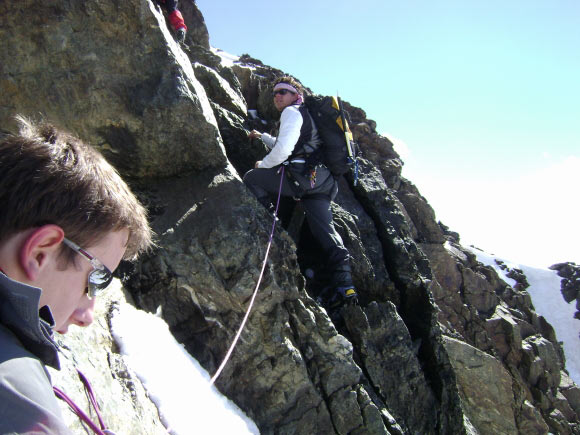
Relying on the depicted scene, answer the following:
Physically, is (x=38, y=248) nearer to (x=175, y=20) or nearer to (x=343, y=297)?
(x=343, y=297)

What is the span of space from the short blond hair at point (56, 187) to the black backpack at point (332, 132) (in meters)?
6.47

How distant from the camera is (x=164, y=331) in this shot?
5211 mm

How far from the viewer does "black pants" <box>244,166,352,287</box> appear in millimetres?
7738

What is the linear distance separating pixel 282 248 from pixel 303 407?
2573 millimetres

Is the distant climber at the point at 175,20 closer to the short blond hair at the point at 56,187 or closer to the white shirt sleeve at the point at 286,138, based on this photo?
the white shirt sleeve at the point at 286,138

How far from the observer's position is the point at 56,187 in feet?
5.42

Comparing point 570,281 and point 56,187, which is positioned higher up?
point 570,281

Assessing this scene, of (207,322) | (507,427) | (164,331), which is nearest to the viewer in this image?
(164,331)

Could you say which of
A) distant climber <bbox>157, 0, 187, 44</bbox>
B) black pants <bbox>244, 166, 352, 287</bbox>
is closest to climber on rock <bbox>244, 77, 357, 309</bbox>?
black pants <bbox>244, 166, 352, 287</bbox>

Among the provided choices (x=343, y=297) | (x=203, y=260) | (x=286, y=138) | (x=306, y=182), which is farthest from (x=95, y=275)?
(x=343, y=297)

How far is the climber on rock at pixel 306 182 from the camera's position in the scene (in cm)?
771

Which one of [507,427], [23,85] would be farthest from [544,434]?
[23,85]

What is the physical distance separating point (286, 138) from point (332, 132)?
3.81ft

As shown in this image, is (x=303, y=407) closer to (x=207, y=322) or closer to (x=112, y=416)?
(x=207, y=322)
